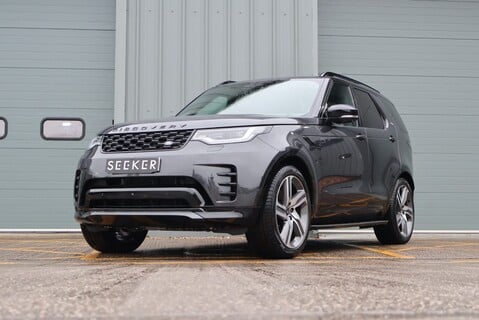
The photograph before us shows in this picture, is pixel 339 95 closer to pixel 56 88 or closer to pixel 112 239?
pixel 112 239

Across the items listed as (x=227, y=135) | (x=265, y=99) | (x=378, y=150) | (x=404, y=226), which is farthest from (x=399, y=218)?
(x=227, y=135)

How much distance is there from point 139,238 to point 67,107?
13.6ft

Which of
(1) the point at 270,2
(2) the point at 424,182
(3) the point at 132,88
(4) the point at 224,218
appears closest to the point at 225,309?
(4) the point at 224,218

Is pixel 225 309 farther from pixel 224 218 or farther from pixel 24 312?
pixel 224 218

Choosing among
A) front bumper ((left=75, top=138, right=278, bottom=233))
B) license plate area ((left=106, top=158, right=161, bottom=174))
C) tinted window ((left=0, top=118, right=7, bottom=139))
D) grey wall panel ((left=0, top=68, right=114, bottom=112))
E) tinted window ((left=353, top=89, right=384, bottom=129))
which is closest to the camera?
front bumper ((left=75, top=138, right=278, bottom=233))

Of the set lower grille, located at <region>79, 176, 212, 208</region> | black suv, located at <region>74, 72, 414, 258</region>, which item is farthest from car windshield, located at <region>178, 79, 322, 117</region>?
lower grille, located at <region>79, 176, 212, 208</region>

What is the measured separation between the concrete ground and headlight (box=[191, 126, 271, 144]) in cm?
81

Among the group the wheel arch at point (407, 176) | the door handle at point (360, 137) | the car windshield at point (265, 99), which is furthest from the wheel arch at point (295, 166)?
the wheel arch at point (407, 176)

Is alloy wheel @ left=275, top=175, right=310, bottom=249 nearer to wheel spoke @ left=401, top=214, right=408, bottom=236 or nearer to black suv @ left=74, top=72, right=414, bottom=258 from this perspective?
black suv @ left=74, top=72, right=414, bottom=258

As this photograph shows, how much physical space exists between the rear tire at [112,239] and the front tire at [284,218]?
1.29 metres

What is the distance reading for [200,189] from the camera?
4.27 metres

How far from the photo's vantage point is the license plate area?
4348 mm

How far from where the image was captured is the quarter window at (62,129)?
354 inches

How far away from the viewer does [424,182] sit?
9.48 m
